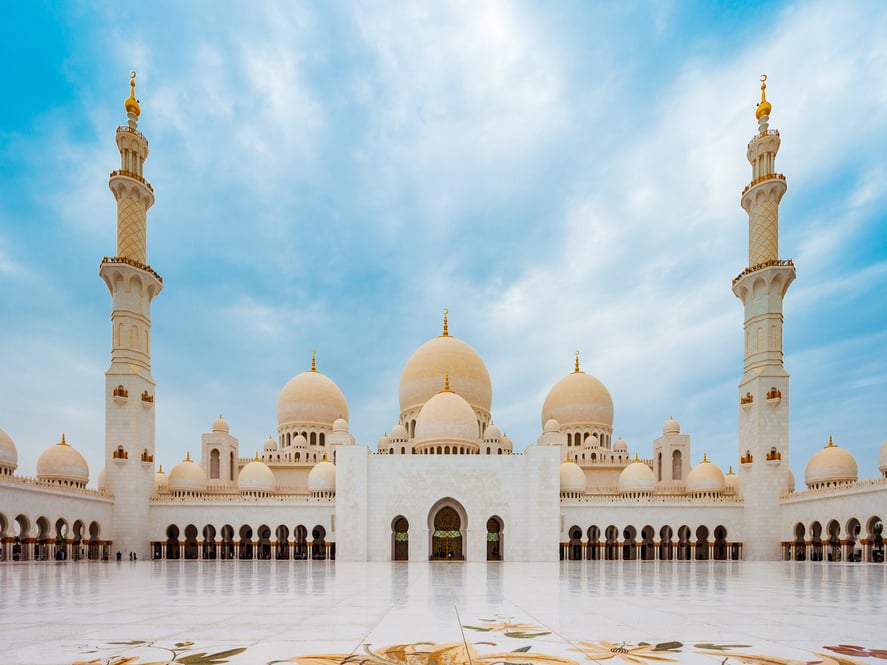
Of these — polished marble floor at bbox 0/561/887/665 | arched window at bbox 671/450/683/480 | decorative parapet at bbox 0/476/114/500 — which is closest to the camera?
polished marble floor at bbox 0/561/887/665

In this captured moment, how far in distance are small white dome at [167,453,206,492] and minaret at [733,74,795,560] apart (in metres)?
24.8

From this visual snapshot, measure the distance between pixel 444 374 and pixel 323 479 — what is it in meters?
8.63

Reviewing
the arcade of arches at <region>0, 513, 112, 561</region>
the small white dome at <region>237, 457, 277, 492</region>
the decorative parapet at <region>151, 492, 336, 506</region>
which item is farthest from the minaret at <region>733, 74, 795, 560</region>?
the arcade of arches at <region>0, 513, 112, 561</region>

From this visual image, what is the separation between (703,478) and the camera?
3195cm

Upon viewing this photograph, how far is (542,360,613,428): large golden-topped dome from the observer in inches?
1535

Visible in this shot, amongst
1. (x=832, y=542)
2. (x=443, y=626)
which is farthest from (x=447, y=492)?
(x=443, y=626)

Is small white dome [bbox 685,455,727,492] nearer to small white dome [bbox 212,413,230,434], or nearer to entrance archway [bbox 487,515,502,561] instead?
entrance archway [bbox 487,515,502,561]

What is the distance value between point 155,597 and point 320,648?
5975mm

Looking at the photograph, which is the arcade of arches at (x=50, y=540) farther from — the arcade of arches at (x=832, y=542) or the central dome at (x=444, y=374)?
the arcade of arches at (x=832, y=542)

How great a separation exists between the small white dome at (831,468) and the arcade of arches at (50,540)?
1160 inches

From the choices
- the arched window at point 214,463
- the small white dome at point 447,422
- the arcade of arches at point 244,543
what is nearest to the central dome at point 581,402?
the small white dome at point 447,422

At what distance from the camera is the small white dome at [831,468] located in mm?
28031

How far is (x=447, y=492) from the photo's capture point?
1164 inches

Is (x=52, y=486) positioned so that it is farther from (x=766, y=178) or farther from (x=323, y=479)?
(x=766, y=178)
